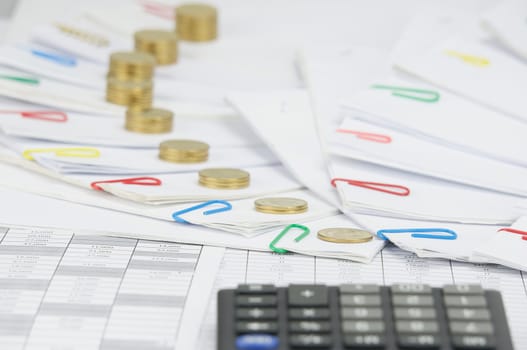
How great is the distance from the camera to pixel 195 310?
841 millimetres

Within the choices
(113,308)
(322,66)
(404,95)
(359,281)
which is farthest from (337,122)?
(113,308)

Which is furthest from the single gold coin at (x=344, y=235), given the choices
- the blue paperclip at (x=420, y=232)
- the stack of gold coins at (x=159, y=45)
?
the stack of gold coins at (x=159, y=45)

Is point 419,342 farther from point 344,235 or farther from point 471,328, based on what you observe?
point 344,235

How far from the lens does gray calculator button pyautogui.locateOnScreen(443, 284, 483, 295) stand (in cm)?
80

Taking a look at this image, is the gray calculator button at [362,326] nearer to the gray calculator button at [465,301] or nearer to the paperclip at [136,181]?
the gray calculator button at [465,301]

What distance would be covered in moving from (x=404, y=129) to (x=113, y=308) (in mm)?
422

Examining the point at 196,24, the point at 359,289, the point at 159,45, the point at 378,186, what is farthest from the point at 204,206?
the point at 196,24

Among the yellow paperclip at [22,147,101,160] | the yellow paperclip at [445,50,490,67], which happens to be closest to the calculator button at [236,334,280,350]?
the yellow paperclip at [22,147,101,160]

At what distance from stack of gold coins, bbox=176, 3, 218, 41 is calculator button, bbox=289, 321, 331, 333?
0.81 m

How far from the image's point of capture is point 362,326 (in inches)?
30.0

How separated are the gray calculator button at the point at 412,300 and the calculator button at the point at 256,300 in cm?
9

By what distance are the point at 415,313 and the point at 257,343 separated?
118 mm

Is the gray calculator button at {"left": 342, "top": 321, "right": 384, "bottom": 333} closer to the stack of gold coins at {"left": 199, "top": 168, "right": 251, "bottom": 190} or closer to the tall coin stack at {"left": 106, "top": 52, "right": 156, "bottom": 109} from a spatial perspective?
the stack of gold coins at {"left": 199, "top": 168, "right": 251, "bottom": 190}

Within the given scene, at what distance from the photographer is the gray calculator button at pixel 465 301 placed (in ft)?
2.58
